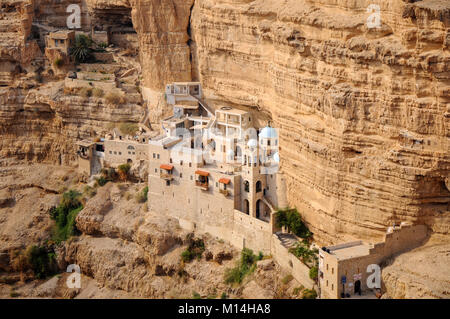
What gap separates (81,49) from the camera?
157 feet

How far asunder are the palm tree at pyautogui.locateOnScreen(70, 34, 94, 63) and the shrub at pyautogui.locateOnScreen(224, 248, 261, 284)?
Result: 15421 millimetres

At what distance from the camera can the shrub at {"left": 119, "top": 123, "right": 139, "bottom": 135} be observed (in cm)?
4528

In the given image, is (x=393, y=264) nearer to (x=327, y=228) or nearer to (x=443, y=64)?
(x=327, y=228)

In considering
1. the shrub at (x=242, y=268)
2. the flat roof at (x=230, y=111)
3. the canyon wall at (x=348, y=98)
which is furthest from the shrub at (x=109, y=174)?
the shrub at (x=242, y=268)

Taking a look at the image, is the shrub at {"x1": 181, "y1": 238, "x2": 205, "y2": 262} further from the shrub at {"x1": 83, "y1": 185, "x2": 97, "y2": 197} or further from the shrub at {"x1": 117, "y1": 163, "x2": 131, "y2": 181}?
the shrub at {"x1": 83, "y1": 185, "x2": 97, "y2": 197}

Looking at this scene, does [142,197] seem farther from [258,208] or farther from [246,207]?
[258,208]

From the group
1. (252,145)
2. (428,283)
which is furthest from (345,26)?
(428,283)

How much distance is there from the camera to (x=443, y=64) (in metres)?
31.2

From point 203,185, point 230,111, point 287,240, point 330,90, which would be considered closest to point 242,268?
point 287,240

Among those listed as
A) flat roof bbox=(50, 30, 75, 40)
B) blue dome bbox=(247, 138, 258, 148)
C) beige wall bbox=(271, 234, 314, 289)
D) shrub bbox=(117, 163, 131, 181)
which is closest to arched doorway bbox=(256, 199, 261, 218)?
beige wall bbox=(271, 234, 314, 289)

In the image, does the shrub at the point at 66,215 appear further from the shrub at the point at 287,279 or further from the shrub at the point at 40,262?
the shrub at the point at 287,279

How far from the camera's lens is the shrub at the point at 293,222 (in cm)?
3684

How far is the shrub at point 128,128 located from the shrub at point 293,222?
10.7m
